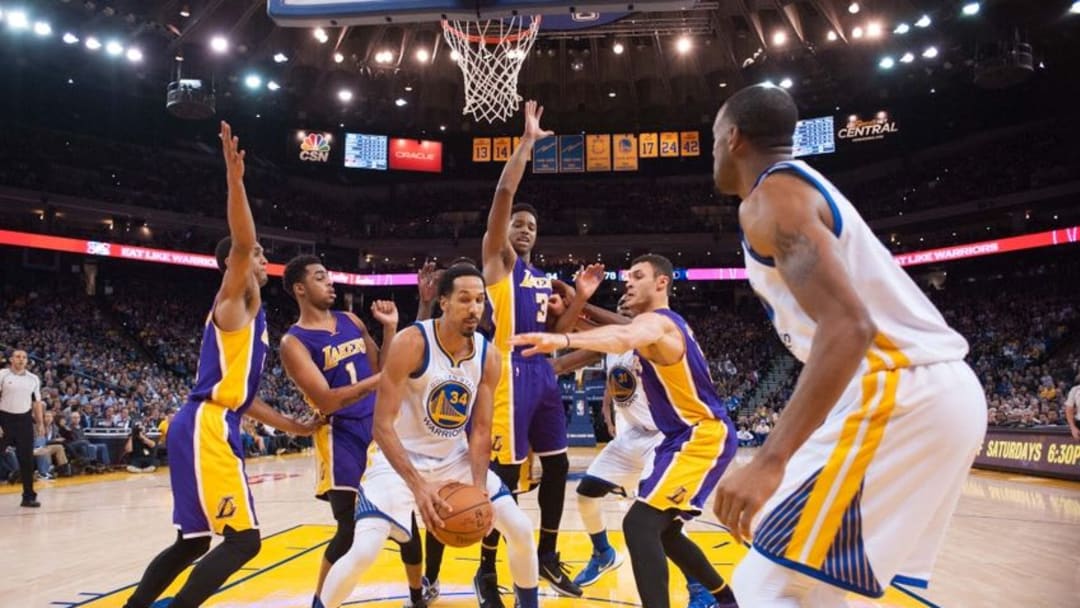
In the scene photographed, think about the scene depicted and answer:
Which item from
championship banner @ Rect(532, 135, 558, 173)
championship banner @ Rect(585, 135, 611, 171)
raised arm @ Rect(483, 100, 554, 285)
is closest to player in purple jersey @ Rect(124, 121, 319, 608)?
raised arm @ Rect(483, 100, 554, 285)

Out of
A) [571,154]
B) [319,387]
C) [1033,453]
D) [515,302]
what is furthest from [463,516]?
[571,154]

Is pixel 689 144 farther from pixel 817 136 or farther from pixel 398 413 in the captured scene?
pixel 398 413

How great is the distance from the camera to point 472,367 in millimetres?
4180

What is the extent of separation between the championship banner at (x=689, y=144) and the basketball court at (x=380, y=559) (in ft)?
76.6

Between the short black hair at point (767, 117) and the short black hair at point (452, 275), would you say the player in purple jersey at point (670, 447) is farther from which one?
the short black hair at point (767, 117)

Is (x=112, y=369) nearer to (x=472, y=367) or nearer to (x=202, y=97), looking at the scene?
(x=202, y=97)

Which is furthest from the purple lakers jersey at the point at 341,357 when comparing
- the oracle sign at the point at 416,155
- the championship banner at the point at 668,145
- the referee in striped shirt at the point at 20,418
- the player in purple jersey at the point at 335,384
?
the oracle sign at the point at 416,155

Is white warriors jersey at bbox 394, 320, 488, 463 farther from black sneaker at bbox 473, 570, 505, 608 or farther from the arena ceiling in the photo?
the arena ceiling

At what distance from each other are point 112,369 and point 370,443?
19.0 metres

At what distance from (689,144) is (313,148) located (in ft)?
51.2

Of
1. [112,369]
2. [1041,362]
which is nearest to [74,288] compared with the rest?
[112,369]

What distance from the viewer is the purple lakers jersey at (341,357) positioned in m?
4.80

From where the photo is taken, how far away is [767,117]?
221 centimetres

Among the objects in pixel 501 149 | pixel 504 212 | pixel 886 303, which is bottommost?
pixel 886 303
